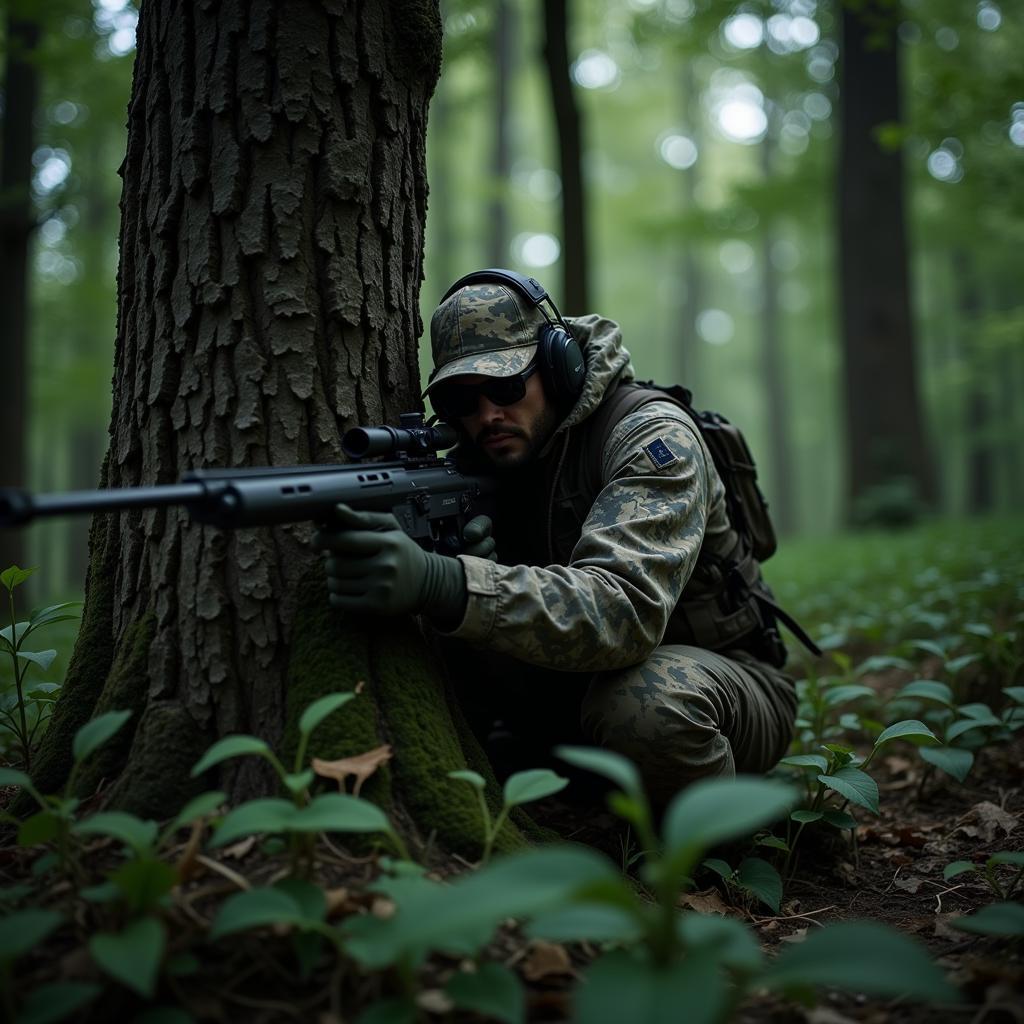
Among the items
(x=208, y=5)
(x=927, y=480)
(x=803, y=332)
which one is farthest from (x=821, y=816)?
(x=803, y=332)

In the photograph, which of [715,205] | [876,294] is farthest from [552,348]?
[715,205]

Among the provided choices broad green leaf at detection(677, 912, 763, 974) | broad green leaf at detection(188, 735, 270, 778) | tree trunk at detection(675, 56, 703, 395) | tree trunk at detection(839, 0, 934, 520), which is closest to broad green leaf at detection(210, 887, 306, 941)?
broad green leaf at detection(188, 735, 270, 778)

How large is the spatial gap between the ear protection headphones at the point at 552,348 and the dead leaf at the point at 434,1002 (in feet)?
6.85

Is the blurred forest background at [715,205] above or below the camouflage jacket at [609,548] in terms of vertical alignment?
above

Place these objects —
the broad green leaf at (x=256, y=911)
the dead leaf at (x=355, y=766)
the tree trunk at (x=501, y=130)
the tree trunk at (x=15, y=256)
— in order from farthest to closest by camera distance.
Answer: the tree trunk at (x=501, y=130), the tree trunk at (x=15, y=256), the dead leaf at (x=355, y=766), the broad green leaf at (x=256, y=911)

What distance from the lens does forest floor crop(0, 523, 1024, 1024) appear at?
61.6 inches

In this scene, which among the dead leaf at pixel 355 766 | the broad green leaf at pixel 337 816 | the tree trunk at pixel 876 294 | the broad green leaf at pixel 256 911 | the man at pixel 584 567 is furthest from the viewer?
the tree trunk at pixel 876 294

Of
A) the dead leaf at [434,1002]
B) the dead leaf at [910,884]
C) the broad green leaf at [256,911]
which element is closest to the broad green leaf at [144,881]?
the broad green leaf at [256,911]

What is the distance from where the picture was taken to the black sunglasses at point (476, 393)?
119 inches

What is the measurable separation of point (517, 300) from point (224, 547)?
1.47m

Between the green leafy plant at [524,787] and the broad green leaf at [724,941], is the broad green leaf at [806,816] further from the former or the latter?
the broad green leaf at [724,941]

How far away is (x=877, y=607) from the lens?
5613 mm

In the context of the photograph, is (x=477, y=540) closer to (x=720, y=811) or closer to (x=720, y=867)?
(x=720, y=867)

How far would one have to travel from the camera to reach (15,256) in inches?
353
